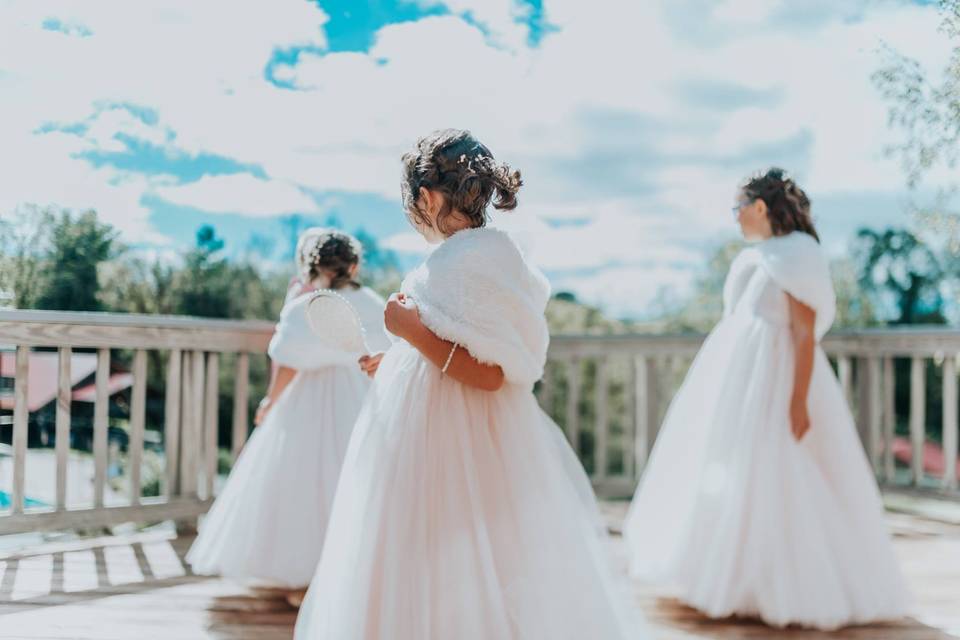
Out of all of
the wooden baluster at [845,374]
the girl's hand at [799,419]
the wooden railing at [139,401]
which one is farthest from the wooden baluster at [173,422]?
the wooden baluster at [845,374]

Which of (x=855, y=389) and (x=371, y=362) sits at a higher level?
(x=371, y=362)

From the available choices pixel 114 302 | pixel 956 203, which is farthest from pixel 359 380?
pixel 956 203

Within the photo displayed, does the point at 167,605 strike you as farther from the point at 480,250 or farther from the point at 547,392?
the point at 547,392

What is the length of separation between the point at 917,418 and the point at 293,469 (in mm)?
3046

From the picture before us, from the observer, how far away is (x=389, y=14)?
3689mm

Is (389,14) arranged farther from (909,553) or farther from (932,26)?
(909,553)

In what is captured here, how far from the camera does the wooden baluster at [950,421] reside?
3.75 meters

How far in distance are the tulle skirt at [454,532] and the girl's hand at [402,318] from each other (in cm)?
8

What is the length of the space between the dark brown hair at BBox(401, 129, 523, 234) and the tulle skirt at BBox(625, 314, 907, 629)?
4.04ft

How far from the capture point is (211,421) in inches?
134

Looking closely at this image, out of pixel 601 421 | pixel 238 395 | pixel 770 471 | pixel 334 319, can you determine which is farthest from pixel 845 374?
pixel 334 319

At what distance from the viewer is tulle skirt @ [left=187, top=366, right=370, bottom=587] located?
233 cm

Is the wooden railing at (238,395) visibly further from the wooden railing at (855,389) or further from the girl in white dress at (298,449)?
the girl in white dress at (298,449)

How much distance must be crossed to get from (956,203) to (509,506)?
7.96 ft
